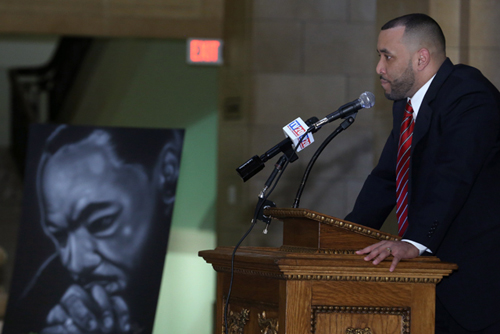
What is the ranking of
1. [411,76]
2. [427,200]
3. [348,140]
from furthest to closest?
[348,140], [411,76], [427,200]

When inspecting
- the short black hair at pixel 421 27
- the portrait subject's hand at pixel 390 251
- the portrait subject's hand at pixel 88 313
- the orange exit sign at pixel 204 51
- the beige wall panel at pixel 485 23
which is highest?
the orange exit sign at pixel 204 51

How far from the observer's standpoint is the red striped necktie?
2.08 m

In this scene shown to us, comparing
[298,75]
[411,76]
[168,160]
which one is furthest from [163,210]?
[411,76]

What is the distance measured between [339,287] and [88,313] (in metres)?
3.24

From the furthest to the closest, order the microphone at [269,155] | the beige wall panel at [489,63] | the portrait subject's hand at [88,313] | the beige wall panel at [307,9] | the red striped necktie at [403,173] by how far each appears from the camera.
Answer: the beige wall panel at [307,9]
the portrait subject's hand at [88,313]
the beige wall panel at [489,63]
the red striped necktie at [403,173]
the microphone at [269,155]

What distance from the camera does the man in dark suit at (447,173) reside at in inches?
70.5

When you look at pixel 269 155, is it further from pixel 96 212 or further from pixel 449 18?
pixel 96 212

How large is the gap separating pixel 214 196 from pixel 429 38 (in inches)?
150

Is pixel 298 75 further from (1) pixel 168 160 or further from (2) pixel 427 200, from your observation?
(2) pixel 427 200

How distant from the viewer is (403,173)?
2.09 metres

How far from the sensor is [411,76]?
81.9 inches

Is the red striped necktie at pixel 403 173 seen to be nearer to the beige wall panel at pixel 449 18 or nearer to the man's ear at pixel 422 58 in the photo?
the man's ear at pixel 422 58

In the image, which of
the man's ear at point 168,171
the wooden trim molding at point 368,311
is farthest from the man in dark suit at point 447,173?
the man's ear at point 168,171

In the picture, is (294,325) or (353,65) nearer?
(294,325)
